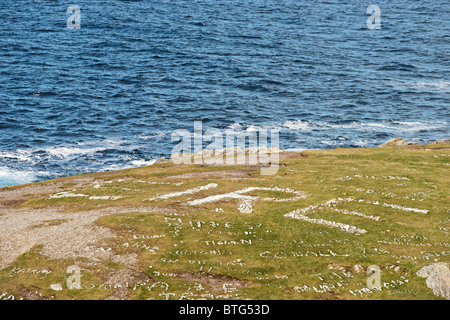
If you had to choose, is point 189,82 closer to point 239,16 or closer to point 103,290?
point 239,16

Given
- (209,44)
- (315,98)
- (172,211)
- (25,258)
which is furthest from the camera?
(209,44)

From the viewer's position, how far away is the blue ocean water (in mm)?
88000

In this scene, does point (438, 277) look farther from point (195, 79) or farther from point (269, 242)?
point (195, 79)

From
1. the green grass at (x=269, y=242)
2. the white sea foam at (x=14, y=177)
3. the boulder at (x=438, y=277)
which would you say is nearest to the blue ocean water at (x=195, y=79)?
the white sea foam at (x=14, y=177)

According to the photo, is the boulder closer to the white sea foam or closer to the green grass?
the green grass

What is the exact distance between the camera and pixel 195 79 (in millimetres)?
117062

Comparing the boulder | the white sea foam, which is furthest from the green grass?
the white sea foam

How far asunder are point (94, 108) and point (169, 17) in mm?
72007

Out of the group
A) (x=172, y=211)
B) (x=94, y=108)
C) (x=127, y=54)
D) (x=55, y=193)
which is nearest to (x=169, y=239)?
(x=172, y=211)

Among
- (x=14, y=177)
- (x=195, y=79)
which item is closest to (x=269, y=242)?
(x=14, y=177)

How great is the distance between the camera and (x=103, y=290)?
29938 mm

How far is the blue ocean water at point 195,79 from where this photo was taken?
88.0 meters

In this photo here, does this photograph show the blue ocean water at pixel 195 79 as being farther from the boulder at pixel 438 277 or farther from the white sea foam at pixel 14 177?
the boulder at pixel 438 277

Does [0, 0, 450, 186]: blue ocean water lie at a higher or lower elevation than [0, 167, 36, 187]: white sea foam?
higher
